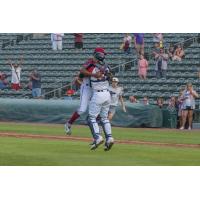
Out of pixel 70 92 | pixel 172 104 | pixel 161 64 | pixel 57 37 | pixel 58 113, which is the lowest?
pixel 58 113

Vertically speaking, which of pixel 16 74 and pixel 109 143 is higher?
pixel 16 74

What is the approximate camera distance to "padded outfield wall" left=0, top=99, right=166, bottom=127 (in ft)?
80.1

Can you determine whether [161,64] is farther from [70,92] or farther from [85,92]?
[85,92]

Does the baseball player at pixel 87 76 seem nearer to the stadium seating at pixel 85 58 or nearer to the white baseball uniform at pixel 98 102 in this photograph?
the white baseball uniform at pixel 98 102

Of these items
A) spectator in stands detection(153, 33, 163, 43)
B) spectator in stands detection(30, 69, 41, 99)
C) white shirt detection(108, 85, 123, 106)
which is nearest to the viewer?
white shirt detection(108, 85, 123, 106)

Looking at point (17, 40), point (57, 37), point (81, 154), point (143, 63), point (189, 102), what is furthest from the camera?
point (17, 40)

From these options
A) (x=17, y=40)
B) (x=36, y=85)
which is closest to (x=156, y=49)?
(x=36, y=85)

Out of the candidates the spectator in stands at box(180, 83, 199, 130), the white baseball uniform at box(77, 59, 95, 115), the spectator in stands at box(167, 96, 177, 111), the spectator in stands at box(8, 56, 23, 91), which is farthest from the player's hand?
the spectator in stands at box(8, 56, 23, 91)

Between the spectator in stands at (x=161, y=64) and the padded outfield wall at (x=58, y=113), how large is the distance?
3.64 meters

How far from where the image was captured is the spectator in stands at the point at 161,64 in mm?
27784

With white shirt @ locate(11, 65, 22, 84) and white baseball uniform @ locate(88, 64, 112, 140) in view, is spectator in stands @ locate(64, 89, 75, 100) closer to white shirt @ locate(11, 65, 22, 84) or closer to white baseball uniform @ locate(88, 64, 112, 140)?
white shirt @ locate(11, 65, 22, 84)

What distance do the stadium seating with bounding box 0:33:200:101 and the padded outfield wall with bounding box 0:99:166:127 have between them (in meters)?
3.23

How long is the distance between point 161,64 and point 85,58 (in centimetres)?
483

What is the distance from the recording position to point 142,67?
1125 inches
